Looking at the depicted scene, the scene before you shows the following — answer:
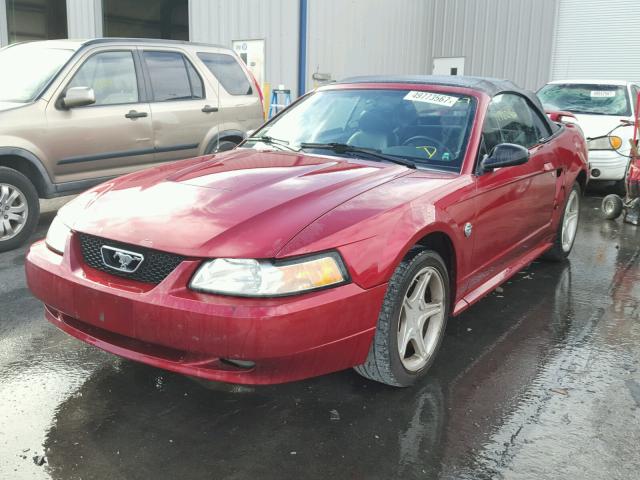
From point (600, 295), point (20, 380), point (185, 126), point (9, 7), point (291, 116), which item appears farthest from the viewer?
point (9, 7)

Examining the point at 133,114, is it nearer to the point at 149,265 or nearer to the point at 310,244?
the point at 149,265

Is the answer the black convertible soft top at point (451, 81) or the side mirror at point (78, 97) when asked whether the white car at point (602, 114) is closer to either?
the black convertible soft top at point (451, 81)

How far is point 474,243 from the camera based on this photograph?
3381 mm

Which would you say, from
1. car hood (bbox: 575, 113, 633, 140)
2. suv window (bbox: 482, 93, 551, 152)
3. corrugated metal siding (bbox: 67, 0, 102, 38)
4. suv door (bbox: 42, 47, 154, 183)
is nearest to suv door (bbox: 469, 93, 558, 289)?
suv window (bbox: 482, 93, 551, 152)

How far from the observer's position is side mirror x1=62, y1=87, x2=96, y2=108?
5516 mm

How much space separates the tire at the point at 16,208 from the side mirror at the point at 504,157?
13.0 ft

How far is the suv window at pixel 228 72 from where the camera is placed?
7125mm

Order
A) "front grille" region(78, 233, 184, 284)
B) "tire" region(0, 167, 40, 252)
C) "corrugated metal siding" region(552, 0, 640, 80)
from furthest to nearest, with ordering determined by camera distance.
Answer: "corrugated metal siding" region(552, 0, 640, 80) → "tire" region(0, 167, 40, 252) → "front grille" region(78, 233, 184, 284)

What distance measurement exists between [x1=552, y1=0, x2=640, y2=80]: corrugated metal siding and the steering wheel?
47.3 ft

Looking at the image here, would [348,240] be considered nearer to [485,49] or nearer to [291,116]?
[291,116]

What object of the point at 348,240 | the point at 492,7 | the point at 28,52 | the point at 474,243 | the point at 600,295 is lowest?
the point at 600,295

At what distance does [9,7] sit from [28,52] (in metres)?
25.9

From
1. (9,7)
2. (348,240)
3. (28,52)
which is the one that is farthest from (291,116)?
(9,7)

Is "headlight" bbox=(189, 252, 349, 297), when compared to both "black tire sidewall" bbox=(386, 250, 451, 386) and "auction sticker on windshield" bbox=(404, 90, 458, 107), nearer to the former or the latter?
"black tire sidewall" bbox=(386, 250, 451, 386)
